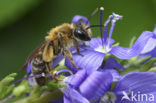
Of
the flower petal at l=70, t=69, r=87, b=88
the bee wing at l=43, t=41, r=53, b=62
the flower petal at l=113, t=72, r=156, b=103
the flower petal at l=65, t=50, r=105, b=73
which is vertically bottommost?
the flower petal at l=113, t=72, r=156, b=103

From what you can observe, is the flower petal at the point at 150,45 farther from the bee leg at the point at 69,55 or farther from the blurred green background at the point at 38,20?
the blurred green background at the point at 38,20

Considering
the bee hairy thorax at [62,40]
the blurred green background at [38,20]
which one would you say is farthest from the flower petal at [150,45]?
the blurred green background at [38,20]

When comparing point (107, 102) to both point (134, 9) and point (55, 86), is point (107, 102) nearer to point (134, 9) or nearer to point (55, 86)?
point (55, 86)

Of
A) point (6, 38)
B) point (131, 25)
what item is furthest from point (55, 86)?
point (131, 25)

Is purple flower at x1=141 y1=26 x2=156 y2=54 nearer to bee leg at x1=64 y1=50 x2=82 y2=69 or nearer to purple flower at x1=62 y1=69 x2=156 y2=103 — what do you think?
purple flower at x1=62 y1=69 x2=156 y2=103

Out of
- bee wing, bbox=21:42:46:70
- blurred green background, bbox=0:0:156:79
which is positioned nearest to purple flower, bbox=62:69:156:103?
bee wing, bbox=21:42:46:70

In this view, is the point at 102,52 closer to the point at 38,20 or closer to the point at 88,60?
the point at 88,60

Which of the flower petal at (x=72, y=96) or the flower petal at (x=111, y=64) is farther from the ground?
the flower petal at (x=111, y=64)
